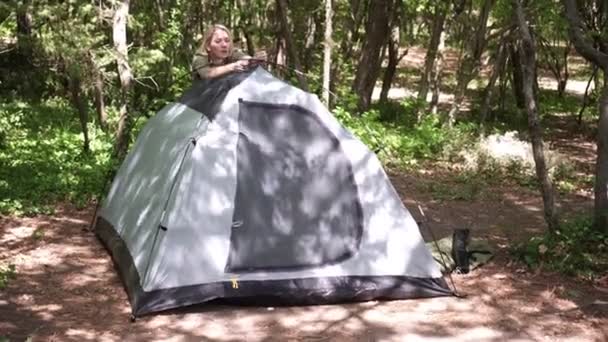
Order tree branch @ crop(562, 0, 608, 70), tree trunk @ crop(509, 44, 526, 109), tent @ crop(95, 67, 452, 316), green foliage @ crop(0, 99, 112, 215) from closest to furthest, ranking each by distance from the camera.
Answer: tent @ crop(95, 67, 452, 316) → tree branch @ crop(562, 0, 608, 70) → green foliage @ crop(0, 99, 112, 215) → tree trunk @ crop(509, 44, 526, 109)

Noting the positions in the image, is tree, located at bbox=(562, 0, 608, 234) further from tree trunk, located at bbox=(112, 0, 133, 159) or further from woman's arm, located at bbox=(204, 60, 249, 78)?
tree trunk, located at bbox=(112, 0, 133, 159)

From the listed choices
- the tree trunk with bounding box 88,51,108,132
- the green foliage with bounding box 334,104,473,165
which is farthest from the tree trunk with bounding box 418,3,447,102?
the tree trunk with bounding box 88,51,108,132

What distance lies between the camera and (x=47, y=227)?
8031mm

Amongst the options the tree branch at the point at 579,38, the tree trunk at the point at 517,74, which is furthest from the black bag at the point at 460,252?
the tree trunk at the point at 517,74

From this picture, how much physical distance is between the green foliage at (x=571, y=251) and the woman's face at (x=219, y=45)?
348cm

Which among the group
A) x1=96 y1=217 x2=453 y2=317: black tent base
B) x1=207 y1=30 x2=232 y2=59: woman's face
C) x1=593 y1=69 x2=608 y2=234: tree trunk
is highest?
x1=207 y1=30 x2=232 y2=59: woman's face

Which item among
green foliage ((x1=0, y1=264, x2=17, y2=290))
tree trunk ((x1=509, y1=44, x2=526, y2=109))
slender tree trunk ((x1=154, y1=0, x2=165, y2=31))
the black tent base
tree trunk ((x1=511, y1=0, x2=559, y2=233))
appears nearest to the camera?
the black tent base

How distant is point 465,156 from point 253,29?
9214 mm

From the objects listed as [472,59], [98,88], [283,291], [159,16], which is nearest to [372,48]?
[472,59]

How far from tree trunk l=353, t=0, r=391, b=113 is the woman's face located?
842 centimetres

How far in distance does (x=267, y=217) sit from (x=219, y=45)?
1845 millimetres

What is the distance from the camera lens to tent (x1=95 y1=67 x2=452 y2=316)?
5723 mm

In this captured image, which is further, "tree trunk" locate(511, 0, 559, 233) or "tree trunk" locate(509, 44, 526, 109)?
"tree trunk" locate(509, 44, 526, 109)

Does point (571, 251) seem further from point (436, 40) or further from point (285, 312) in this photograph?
point (436, 40)
